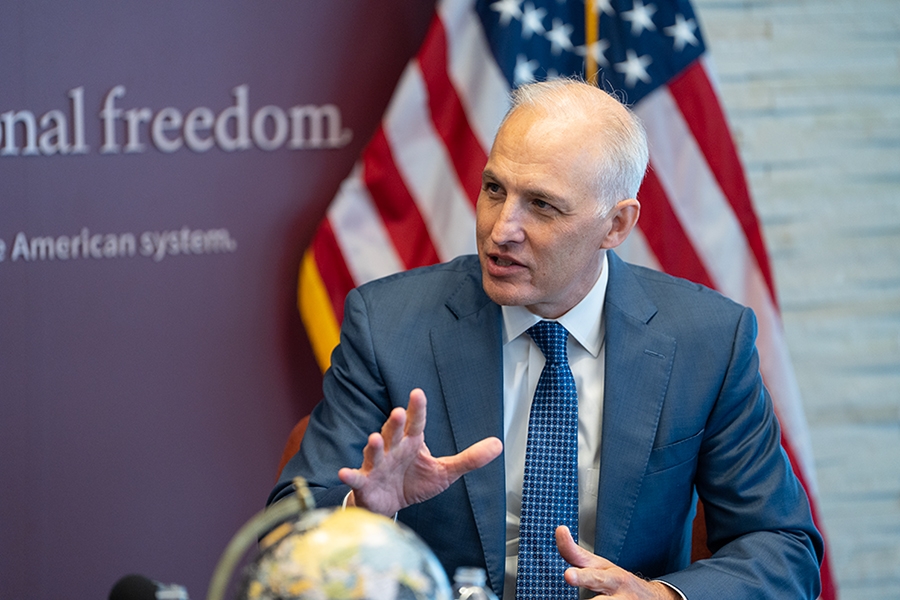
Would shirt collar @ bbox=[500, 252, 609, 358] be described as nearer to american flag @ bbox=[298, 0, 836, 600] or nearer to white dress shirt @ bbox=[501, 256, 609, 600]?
white dress shirt @ bbox=[501, 256, 609, 600]

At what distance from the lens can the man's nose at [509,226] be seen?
1.74m

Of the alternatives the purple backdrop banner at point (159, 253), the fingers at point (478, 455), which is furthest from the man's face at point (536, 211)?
the purple backdrop banner at point (159, 253)

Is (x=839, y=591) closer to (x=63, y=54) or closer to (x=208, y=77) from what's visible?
(x=208, y=77)

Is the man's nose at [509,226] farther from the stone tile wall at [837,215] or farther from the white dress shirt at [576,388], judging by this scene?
the stone tile wall at [837,215]

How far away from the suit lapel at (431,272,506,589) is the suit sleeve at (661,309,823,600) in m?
0.33

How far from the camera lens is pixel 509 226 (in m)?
1.74

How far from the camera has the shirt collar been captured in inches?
73.5

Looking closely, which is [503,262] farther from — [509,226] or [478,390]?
[478,390]

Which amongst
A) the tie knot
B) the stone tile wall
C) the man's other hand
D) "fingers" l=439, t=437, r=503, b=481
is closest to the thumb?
the man's other hand

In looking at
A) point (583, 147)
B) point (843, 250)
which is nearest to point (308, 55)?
point (583, 147)

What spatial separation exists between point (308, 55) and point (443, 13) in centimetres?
41

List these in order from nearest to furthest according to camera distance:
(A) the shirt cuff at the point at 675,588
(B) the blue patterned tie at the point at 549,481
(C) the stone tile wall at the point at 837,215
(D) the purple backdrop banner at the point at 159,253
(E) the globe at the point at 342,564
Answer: (E) the globe at the point at 342,564, (A) the shirt cuff at the point at 675,588, (B) the blue patterned tie at the point at 549,481, (D) the purple backdrop banner at the point at 159,253, (C) the stone tile wall at the point at 837,215

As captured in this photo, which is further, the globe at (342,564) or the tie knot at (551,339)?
the tie knot at (551,339)

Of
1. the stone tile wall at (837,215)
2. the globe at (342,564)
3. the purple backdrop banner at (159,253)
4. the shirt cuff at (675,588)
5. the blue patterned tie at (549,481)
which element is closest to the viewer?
the globe at (342,564)
